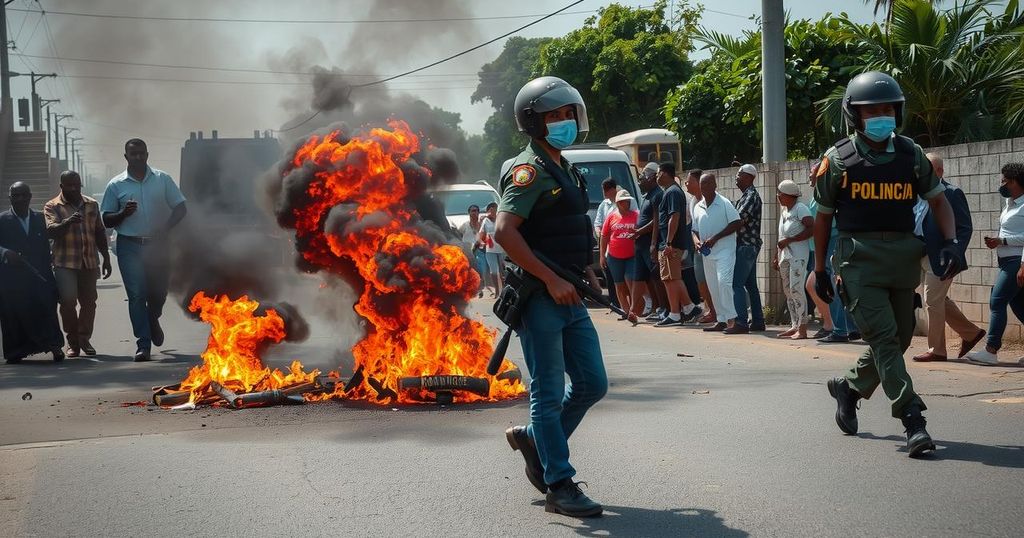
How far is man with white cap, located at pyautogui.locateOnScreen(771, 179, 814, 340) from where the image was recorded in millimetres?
11367

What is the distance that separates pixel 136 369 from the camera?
10.3 m

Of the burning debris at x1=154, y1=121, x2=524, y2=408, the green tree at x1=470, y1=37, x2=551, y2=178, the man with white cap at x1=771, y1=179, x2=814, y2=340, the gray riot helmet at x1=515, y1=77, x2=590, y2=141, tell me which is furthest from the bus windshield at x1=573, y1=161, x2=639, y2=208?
the green tree at x1=470, y1=37, x2=551, y2=178

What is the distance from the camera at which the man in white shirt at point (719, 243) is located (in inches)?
486

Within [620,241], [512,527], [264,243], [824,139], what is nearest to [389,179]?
[264,243]

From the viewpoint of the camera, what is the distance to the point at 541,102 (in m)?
4.94

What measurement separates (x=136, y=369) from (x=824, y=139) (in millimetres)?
13696

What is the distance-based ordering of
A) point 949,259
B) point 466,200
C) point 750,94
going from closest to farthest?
point 949,259
point 750,94
point 466,200

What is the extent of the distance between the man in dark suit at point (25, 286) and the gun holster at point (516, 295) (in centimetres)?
781

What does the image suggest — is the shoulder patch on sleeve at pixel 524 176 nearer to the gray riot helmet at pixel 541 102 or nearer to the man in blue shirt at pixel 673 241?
the gray riot helmet at pixel 541 102

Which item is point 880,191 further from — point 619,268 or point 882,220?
point 619,268

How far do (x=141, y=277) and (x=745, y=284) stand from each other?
21.0 feet

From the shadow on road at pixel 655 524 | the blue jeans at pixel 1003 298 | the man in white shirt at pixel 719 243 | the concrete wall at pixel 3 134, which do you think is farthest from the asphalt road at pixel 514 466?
the concrete wall at pixel 3 134

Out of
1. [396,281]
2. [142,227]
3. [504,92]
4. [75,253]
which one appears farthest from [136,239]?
[504,92]

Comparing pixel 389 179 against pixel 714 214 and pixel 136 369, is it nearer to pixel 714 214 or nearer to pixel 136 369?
pixel 136 369
